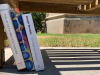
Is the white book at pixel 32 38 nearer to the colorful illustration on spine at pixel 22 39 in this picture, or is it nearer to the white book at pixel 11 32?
the colorful illustration on spine at pixel 22 39

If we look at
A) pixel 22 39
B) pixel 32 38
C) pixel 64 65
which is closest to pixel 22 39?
pixel 22 39

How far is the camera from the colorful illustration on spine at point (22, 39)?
2.16 m

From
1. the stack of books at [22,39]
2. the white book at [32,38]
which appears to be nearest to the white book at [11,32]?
the stack of books at [22,39]

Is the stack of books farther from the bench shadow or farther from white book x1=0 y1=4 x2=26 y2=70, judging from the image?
the bench shadow

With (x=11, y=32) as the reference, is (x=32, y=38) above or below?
below

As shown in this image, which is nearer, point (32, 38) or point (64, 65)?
point (32, 38)

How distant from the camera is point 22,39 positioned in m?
2.17

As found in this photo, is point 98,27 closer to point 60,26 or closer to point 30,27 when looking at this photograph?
point 60,26

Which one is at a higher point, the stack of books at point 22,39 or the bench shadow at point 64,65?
the stack of books at point 22,39

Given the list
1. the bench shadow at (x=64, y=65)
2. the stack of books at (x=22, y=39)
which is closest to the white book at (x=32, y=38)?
the stack of books at (x=22, y=39)

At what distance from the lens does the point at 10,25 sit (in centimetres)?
212

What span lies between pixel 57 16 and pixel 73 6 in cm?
630

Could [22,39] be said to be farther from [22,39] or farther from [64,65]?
[64,65]

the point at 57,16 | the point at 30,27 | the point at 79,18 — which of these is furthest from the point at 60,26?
the point at 30,27
